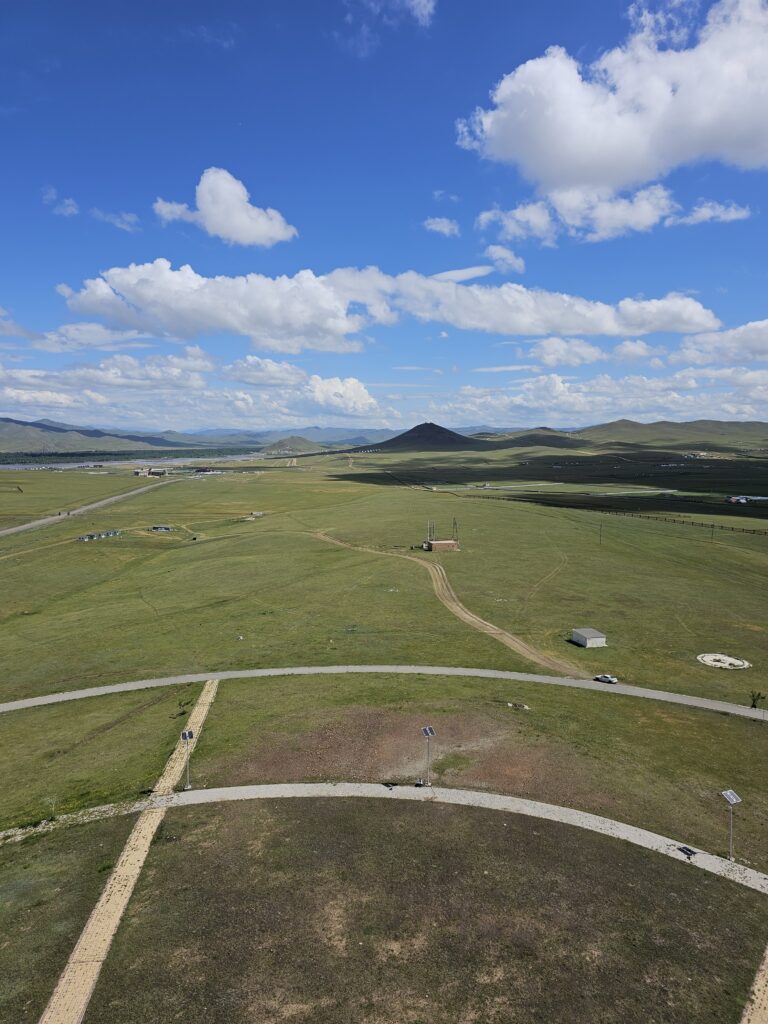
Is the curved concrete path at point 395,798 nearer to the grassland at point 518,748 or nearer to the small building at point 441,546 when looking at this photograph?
the grassland at point 518,748

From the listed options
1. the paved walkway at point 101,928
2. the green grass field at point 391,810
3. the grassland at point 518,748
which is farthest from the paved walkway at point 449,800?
the paved walkway at point 101,928

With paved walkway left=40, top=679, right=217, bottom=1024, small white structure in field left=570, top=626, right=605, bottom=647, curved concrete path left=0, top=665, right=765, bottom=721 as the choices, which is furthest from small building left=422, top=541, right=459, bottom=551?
paved walkway left=40, top=679, right=217, bottom=1024

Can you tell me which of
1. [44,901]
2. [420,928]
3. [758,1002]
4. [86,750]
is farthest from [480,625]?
[44,901]

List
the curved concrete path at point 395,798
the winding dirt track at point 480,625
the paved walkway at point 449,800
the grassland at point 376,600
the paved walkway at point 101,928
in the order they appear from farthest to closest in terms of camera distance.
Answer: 1. the grassland at point 376,600
2. the winding dirt track at point 480,625
3. the curved concrete path at point 395,798
4. the paved walkway at point 449,800
5. the paved walkway at point 101,928

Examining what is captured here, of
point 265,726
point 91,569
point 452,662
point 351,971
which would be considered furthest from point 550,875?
point 91,569

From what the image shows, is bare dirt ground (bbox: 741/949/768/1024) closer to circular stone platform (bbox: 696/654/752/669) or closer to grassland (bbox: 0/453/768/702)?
grassland (bbox: 0/453/768/702)
